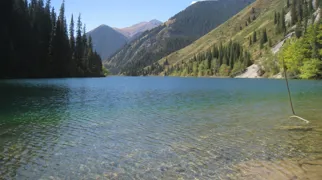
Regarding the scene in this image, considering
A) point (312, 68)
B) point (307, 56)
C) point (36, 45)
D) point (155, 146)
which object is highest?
point (36, 45)

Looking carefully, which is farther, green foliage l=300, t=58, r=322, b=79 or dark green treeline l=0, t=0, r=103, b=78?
dark green treeline l=0, t=0, r=103, b=78

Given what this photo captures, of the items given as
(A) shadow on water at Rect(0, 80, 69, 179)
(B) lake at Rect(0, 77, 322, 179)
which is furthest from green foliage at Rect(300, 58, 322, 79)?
(A) shadow on water at Rect(0, 80, 69, 179)

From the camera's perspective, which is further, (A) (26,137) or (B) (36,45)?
(B) (36,45)

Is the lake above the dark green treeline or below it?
below

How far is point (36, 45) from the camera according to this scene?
458ft

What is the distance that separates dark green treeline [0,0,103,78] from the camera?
396 ft

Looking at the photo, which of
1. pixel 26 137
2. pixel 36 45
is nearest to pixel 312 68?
pixel 26 137

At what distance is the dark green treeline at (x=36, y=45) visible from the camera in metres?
121

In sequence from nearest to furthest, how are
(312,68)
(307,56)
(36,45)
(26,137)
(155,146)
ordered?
(155,146) < (26,137) < (312,68) < (307,56) < (36,45)

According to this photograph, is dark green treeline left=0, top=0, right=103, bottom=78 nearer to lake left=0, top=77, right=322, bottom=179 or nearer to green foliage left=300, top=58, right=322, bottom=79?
lake left=0, top=77, right=322, bottom=179

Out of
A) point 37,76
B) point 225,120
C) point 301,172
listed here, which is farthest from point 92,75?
point 301,172

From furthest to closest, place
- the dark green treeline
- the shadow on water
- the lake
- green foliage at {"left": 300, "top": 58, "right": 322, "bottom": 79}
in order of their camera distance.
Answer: the dark green treeline, green foliage at {"left": 300, "top": 58, "right": 322, "bottom": 79}, the shadow on water, the lake

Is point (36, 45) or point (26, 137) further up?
point (36, 45)

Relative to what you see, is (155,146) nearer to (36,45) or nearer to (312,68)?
(312,68)
